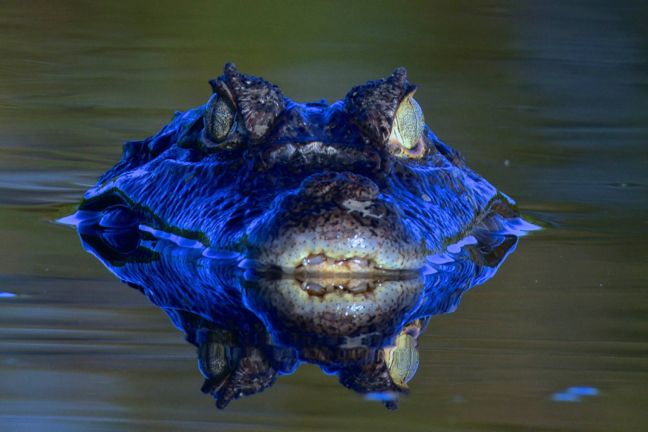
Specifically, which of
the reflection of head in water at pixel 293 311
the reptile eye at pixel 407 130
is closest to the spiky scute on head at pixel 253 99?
the reptile eye at pixel 407 130

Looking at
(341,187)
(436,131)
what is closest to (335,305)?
(341,187)

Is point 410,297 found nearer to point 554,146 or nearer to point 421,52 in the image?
point 554,146

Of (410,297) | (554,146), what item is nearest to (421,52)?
(554,146)

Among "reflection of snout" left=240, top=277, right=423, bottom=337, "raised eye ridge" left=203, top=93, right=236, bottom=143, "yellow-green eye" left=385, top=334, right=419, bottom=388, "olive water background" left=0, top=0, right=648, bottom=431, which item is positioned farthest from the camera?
"raised eye ridge" left=203, top=93, right=236, bottom=143

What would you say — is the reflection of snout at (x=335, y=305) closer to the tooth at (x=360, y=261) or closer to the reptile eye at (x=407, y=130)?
the tooth at (x=360, y=261)

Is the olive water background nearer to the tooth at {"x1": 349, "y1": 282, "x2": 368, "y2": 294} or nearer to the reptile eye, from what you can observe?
the tooth at {"x1": 349, "y1": 282, "x2": 368, "y2": 294}

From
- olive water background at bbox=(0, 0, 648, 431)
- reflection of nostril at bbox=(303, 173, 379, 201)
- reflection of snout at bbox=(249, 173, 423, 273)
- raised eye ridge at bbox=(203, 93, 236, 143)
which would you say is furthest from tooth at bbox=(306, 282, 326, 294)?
raised eye ridge at bbox=(203, 93, 236, 143)

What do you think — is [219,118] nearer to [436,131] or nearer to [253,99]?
[253,99]
